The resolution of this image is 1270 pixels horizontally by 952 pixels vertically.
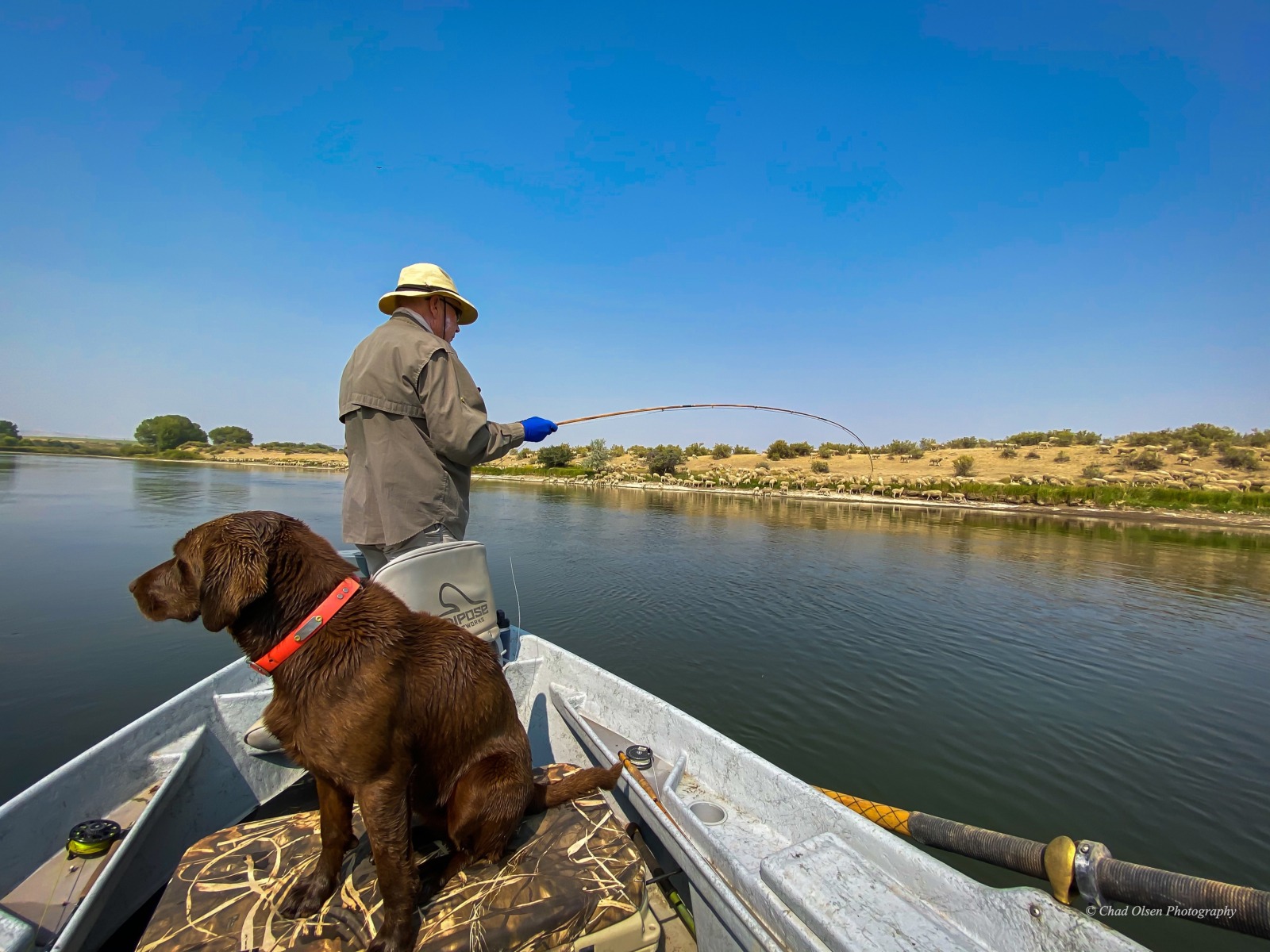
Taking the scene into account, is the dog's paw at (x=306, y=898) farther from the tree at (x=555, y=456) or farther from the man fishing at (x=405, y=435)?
the tree at (x=555, y=456)

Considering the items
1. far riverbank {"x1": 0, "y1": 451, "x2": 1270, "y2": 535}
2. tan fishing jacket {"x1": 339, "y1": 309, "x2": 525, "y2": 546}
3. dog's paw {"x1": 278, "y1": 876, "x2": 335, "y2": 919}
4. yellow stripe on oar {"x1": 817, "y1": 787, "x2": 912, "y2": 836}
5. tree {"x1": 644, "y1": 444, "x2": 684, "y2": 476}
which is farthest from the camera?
tree {"x1": 644, "y1": 444, "x2": 684, "y2": 476}

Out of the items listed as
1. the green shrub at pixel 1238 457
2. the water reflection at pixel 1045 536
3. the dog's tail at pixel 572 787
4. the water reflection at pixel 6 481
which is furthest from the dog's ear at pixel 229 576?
the green shrub at pixel 1238 457

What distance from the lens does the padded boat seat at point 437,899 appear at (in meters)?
2.17

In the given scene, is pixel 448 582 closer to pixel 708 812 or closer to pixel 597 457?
pixel 708 812

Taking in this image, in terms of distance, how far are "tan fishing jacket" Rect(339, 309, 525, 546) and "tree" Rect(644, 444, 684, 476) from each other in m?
65.2

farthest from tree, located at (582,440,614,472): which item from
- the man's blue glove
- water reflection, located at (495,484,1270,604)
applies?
the man's blue glove

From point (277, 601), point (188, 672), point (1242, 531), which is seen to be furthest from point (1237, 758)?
point (1242, 531)

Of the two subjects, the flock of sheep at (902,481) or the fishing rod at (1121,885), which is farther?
the flock of sheep at (902,481)

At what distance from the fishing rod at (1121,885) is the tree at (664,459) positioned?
2602 inches

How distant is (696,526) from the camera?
27125mm

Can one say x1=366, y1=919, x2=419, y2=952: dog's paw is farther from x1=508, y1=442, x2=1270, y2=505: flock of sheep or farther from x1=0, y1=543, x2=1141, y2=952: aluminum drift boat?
x1=508, y1=442, x2=1270, y2=505: flock of sheep

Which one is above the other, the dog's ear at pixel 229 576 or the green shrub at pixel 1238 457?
the green shrub at pixel 1238 457

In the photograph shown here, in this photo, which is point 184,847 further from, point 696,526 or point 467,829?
point 696,526

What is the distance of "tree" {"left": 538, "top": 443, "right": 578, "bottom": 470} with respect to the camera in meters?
73.9
